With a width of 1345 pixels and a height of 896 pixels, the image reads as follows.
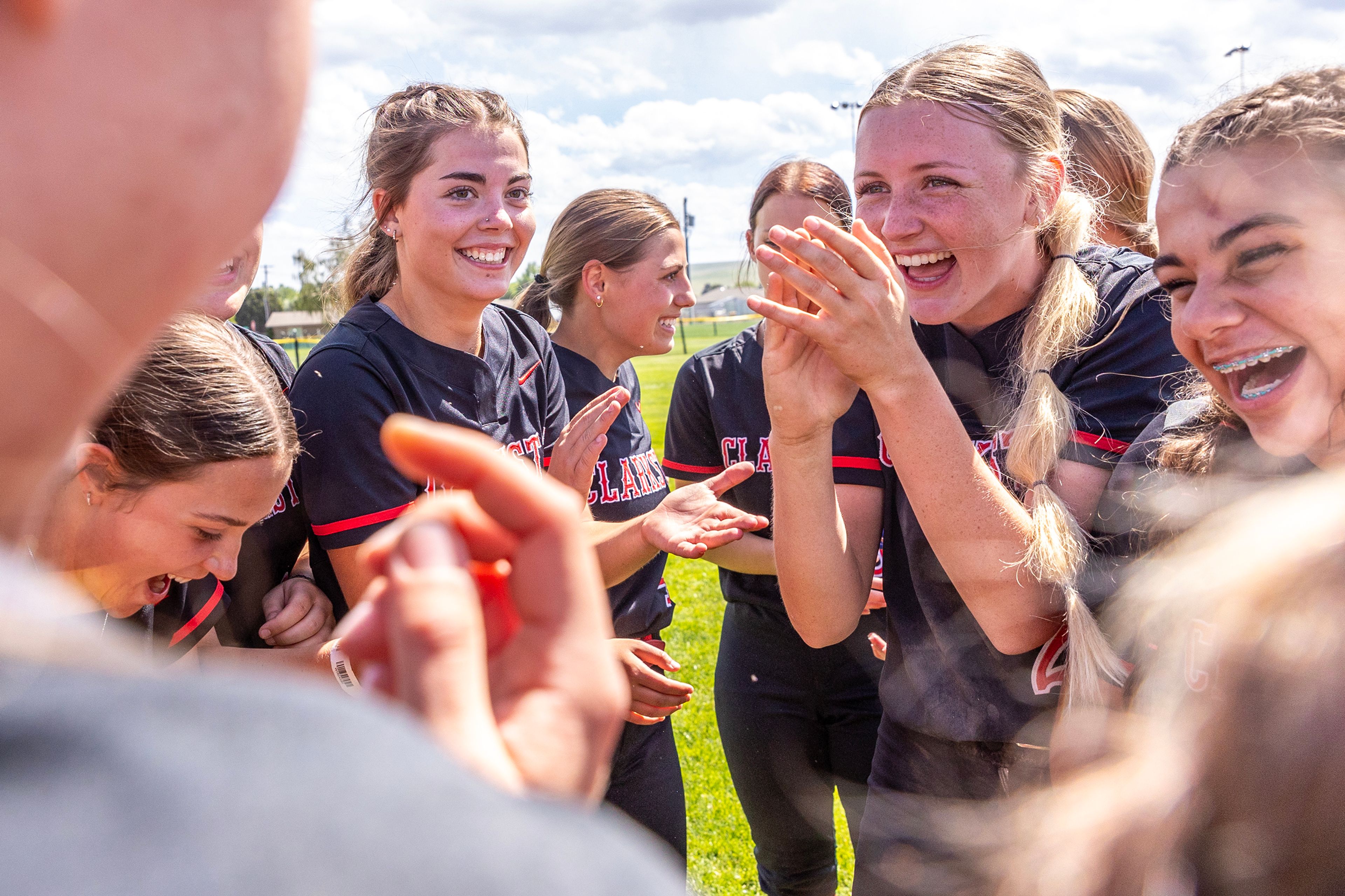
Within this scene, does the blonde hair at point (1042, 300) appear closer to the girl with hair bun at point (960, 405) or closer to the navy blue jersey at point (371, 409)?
the girl with hair bun at point (960, 405)

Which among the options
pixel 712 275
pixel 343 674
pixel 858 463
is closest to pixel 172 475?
pixel 343 674

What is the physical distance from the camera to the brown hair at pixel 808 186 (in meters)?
3.93

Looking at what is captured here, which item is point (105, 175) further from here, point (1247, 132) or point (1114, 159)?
point (1114, 159)

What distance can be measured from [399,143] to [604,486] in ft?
4.60

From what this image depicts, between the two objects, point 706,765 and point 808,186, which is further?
point 706,765

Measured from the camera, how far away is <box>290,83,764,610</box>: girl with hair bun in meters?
2.36

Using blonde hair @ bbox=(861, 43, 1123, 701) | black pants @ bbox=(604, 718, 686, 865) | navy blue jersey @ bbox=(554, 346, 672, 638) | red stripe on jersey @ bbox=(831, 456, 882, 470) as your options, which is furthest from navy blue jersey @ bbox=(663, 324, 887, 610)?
blonde hair @ bbox=(861, 43, 1123, 701)

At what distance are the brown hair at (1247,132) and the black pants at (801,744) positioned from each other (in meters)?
1.64

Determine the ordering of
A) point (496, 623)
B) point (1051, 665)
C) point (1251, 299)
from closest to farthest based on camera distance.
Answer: point (496, 623)
point (1251, 299)
point (1051, 665)

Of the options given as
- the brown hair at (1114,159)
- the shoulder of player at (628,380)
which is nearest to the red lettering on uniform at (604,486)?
the shoulder of player at (628,380)

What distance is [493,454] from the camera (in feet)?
1.97

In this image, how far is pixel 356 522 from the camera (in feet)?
7.63

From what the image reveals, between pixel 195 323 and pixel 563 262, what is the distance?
212 centimetres

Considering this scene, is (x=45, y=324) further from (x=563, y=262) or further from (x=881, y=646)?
(x=563, y=262)
